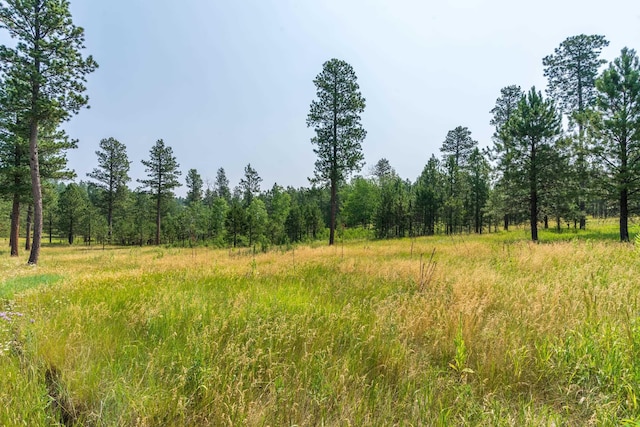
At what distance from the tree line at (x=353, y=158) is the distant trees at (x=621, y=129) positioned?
6cm

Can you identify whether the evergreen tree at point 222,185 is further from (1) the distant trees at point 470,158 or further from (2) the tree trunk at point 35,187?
(2) the tree trunk at point 35,187

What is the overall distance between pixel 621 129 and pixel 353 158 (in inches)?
606

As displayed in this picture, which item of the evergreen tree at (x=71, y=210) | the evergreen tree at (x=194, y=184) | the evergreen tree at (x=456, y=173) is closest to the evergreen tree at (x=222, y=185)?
the evergreen tree at (x=194, y=184)

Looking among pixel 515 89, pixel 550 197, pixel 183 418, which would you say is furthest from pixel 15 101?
pixel 515 89

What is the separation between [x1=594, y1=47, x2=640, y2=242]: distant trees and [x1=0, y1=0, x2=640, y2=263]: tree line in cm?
6

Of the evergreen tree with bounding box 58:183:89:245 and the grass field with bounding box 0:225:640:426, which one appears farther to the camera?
the evergreen tree with bounding box 58:183:89:245

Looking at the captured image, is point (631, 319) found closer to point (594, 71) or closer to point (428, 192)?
point (594, 71)

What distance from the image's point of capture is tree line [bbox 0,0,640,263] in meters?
11.7

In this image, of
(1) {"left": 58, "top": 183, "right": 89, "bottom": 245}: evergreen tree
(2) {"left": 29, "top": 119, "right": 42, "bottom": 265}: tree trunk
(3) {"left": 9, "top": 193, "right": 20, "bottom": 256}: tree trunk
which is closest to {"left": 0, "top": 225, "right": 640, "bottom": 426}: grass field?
(2) {"left": 29, "top": 119, "right": 42, "bottom": 265}: tree trunk

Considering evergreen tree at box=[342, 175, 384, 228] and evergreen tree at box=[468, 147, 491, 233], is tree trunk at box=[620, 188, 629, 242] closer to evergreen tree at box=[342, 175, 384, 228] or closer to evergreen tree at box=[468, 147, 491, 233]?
evergreen tree at box=[468, 147, 491, 233]

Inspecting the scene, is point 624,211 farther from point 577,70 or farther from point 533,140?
point 577,70

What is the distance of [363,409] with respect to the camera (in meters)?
1.91

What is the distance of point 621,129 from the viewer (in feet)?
46.7

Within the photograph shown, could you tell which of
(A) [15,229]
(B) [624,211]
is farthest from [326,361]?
(A) [15,229]
